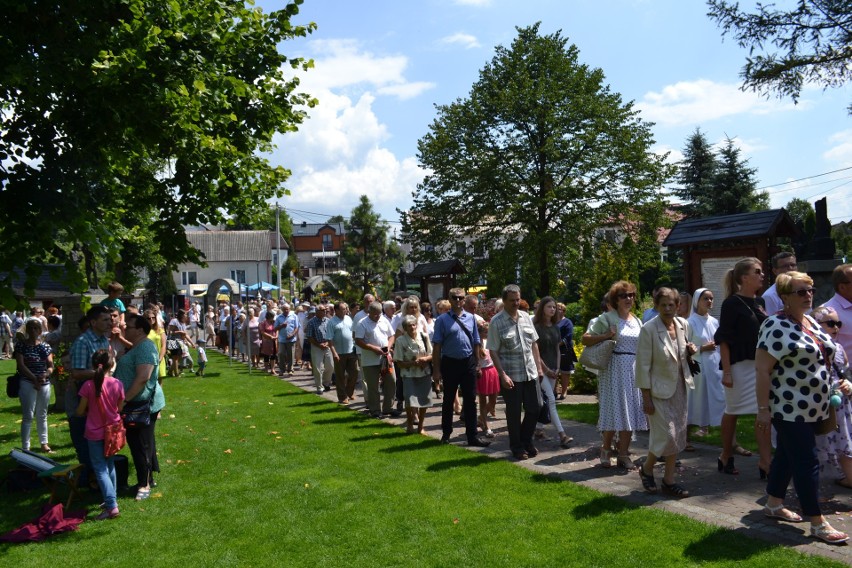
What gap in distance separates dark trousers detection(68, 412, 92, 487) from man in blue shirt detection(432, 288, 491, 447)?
171 inches

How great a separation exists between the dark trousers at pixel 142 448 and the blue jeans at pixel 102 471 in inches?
19.0

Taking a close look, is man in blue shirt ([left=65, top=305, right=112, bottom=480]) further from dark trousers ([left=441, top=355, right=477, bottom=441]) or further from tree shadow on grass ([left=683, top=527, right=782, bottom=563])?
tree shadow on grass ([left=683, top=527, right=782, bottom=563])

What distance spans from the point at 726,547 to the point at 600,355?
9.06 feet

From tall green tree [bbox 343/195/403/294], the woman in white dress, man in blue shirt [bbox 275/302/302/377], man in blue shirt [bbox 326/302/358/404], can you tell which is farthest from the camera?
tall green tree [bbox 343/195/403/294]

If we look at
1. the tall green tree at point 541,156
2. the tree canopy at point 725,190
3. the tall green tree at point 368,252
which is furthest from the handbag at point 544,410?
the tall green tree at point 368,252

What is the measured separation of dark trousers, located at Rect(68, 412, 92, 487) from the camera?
798cm

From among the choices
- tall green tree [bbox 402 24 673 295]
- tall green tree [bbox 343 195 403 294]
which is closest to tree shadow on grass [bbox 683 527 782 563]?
tall green tree [bbox 402 24 673 295]

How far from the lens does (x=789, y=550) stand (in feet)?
16.7

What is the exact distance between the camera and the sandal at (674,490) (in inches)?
261

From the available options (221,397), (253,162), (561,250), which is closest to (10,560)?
(253,162)

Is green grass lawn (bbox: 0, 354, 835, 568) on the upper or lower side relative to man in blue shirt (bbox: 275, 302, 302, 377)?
lower

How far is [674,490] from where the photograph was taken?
6.68m

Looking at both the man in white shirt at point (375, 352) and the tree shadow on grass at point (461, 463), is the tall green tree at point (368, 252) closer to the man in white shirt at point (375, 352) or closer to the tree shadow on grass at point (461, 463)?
the man in white shirt at point (375, 352)

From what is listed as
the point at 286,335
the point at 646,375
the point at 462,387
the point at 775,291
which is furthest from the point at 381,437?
the point at 286,335
